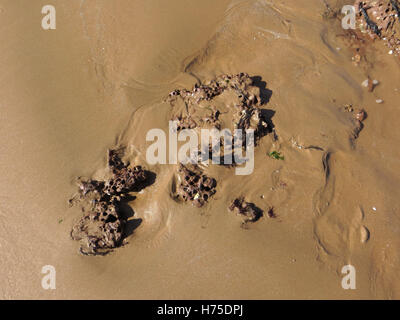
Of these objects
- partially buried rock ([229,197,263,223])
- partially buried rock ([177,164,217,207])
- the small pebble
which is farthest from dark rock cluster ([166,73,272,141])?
the small pebble

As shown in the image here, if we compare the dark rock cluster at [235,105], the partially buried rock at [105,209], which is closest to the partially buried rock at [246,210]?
the dark rock cluster at [235,105]

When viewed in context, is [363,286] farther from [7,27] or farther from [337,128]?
[7,27]

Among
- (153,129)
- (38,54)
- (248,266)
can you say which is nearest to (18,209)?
(153,129)

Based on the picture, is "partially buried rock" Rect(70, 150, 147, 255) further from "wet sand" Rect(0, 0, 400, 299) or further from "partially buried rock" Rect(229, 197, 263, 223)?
"partially buried rock" Rect(229, 197, 263, 223)

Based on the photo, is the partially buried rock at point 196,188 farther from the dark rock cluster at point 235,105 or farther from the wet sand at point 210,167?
the dark rock cluster at point 235,105

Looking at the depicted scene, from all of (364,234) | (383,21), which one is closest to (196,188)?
(364,234)

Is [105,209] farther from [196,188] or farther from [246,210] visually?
[246,210]

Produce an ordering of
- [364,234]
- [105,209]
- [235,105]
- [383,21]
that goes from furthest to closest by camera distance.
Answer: [383,21], [235,105], [364,234], [105,209]

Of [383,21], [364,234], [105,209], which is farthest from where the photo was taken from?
[383,21]
